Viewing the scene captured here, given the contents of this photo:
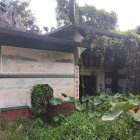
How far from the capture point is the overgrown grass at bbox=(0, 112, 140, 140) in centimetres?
587

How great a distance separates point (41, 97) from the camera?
7.88 m

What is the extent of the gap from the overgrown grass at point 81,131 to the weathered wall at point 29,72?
2.55 ft

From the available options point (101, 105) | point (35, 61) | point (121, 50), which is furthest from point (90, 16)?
point (35, 61)

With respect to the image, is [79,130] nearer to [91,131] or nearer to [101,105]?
[91,131]

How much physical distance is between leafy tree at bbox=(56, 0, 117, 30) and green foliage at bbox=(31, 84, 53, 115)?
1524 centimetres

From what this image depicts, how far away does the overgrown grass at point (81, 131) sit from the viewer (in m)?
5.87

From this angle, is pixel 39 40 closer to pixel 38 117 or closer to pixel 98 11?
pixel 38 117

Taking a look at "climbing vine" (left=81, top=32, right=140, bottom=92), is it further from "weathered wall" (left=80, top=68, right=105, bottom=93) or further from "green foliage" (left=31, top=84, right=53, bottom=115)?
"green foliage" (left=31, top=84, right=53, bottom=115)

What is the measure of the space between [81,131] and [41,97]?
2.27m

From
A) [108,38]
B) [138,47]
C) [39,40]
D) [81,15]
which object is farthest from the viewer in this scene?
[81,15]

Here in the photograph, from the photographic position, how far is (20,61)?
7.42 meters

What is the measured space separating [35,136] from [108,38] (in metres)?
5.17

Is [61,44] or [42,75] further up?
[61,44]

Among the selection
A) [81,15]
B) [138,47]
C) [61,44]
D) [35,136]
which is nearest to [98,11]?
[81,15]
